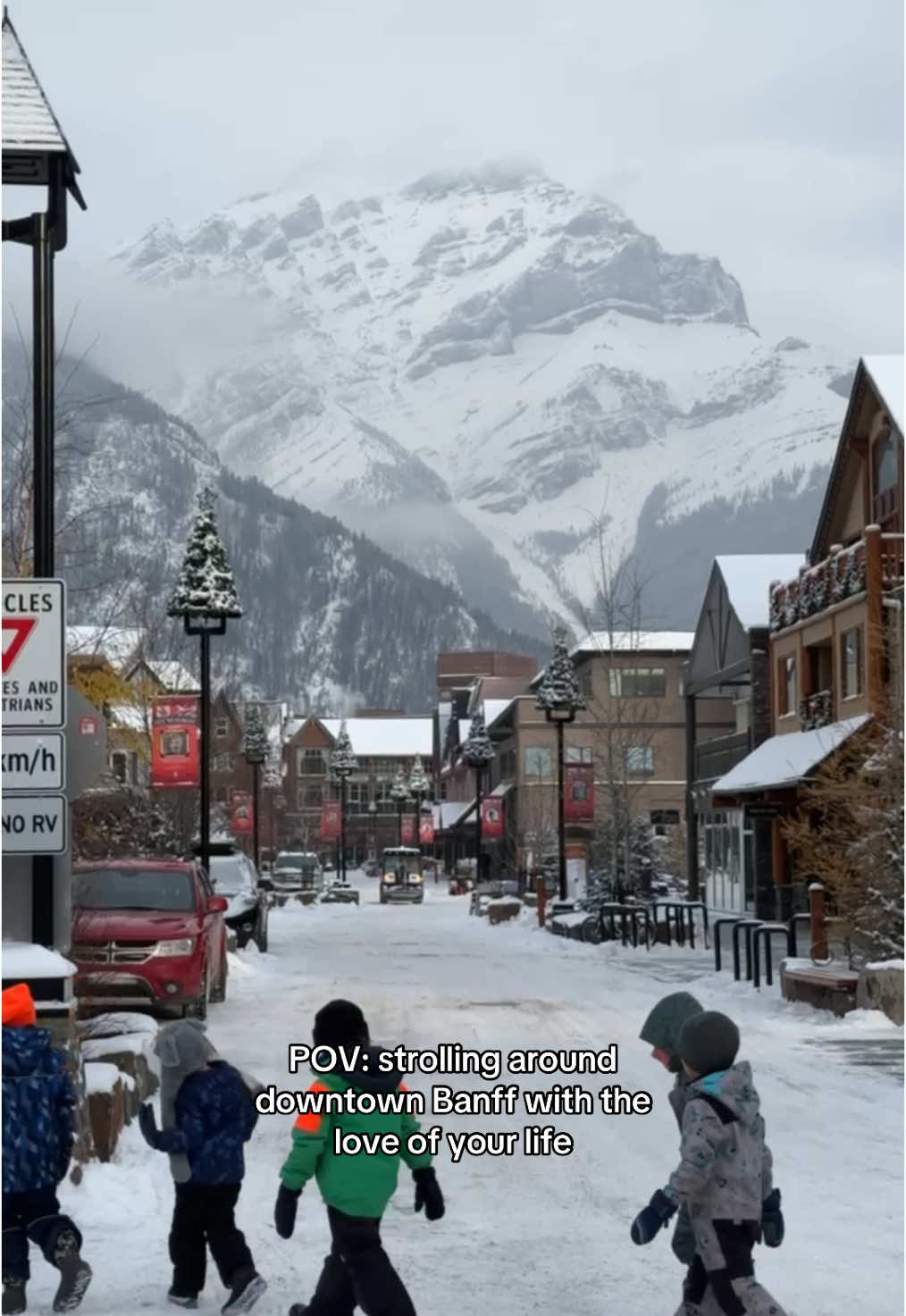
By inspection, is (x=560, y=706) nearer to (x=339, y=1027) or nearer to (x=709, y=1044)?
(x=709, y=1044)

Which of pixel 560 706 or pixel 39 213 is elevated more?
pixel 39 213

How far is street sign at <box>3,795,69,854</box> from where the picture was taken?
898 centimetres

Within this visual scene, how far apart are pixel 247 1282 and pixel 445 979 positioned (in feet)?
64.0

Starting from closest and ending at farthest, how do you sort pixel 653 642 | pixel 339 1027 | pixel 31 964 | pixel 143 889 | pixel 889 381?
pixel 339 1027 < pixel 31 964 < pixel 143 889 < pixel 889 381 < pixel 653 642

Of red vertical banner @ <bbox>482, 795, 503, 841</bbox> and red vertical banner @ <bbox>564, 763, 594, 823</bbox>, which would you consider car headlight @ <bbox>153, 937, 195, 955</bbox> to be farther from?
red vertical banner @ <bbox>482, 795, 503, 841</bbox>

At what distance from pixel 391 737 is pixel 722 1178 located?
6433 inches

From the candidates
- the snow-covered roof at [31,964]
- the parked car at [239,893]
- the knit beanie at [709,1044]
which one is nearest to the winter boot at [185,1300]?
the snow-covered roof at [31,964]

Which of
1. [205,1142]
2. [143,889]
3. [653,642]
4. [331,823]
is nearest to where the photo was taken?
[205,1142]

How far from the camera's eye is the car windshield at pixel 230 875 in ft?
113


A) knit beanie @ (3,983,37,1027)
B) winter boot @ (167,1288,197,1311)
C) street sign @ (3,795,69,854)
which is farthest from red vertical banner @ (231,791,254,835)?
knit beanie @ (3,983,37,1027)

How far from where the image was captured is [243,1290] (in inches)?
302

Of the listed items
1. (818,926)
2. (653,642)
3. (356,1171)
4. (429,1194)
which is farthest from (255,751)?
(356,1171)

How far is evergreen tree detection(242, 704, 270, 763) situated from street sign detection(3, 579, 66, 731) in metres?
45.2

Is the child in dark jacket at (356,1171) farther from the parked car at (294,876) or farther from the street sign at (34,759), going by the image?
the parked car at (294,876)
